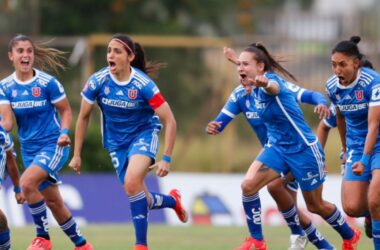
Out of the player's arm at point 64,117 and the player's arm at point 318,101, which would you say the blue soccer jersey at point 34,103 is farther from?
the player's arm at point 318,101

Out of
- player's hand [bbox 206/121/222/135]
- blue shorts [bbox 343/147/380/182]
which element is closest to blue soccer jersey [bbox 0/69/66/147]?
player's hand [bbox 206/121/222/135]

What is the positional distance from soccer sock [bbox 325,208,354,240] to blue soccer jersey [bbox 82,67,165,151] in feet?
6.53

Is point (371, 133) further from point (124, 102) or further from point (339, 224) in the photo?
point (124, 102)

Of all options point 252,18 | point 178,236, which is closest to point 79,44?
point 252,18

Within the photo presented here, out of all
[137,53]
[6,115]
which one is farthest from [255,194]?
[6,115]

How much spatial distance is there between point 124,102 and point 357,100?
2248mm

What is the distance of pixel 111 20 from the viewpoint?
27.7 meters

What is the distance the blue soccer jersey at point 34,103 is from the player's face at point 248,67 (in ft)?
6.25

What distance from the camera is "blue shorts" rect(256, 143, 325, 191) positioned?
10.9 m

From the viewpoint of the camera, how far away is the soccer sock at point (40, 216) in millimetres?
11078

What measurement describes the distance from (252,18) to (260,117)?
1857cm

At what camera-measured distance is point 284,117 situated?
10898 mm

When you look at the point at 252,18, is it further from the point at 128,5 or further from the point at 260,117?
the point at 260,117

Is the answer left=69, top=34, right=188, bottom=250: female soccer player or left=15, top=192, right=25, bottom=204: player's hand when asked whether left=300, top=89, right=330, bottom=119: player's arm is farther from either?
left=15, top=192, right=25, bottom=204: player's hand
